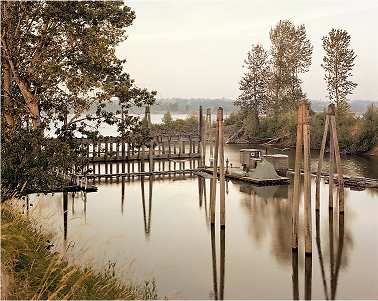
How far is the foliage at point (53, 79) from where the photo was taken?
1184 cm

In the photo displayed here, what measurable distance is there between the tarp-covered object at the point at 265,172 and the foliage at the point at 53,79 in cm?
1082

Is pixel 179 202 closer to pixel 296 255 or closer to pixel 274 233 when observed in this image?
pixel 274 233

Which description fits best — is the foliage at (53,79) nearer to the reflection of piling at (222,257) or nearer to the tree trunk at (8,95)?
the tree trunk at (8,95)

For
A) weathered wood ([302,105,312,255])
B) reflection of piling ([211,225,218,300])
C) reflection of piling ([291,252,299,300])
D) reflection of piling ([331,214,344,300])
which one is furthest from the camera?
weathered wood ([302,105,312,255])

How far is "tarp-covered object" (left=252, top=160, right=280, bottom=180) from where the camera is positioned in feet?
75.3

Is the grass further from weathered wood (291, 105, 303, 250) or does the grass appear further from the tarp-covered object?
the tarp-covered object

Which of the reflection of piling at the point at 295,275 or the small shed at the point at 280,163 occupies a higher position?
the small shed at the point at 280,163

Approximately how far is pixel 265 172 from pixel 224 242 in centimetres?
1014

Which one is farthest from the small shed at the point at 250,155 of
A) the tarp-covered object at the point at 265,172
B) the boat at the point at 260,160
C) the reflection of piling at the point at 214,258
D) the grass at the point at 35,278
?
the grass at the point at 35,278

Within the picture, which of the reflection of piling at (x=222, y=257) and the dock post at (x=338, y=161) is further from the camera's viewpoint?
the dock post at (x=338, y=161)

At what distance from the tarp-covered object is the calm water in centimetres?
144

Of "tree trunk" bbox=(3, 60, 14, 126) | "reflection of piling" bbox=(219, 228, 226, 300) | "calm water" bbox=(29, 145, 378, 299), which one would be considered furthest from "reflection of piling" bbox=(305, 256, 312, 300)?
"tree trunk" bbox=(3, 60, 14, 126)

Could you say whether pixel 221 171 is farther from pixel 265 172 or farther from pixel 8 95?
pixel 265 172

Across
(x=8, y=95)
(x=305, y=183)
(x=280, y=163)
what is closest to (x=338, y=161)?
(x=305, y=183)
